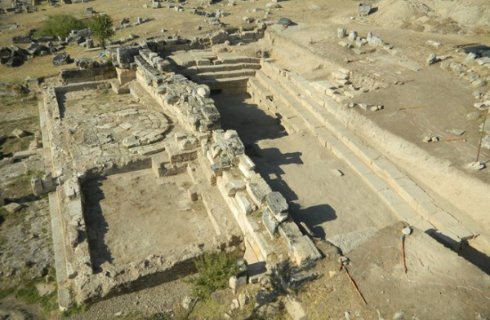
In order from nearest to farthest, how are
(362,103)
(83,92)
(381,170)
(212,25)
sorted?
(381,170)
(362,103)
(83,92)
(212,25)

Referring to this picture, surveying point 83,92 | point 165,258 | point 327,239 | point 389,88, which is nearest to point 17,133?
point 83,92

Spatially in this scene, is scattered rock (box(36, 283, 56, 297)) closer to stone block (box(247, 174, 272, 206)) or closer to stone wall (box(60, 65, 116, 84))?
stone block (box(247, 174, 272, 206))

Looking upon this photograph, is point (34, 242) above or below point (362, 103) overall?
below

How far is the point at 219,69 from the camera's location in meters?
16.9

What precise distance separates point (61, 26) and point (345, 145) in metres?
22.2

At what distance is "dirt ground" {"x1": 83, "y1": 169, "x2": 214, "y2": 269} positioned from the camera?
28.8 ft

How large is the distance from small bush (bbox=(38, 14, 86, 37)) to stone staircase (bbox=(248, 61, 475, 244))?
50.7ft

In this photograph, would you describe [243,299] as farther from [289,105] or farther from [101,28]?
[101,28]

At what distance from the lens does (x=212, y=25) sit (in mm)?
24109

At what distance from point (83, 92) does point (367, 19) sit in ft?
51.3

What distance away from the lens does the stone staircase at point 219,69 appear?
→ 16516mm

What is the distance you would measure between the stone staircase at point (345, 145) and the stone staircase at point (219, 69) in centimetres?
48

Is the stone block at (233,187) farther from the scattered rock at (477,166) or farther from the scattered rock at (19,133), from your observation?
the scattered rock at (19,133)

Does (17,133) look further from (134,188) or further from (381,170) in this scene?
(381,170)
